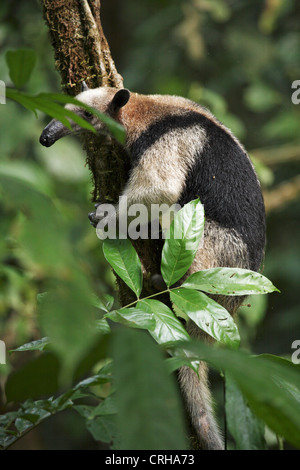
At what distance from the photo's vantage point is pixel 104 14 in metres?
9.27

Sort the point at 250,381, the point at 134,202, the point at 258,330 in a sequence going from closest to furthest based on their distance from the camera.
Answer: the point at 250,381 → the point at 134,202 → the point at 258,330

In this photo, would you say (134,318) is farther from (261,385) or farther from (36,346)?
(261,385)

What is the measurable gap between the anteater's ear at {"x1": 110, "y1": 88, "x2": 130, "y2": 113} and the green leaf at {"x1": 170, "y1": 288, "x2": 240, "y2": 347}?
186cm

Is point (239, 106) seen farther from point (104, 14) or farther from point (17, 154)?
point (17, 154)

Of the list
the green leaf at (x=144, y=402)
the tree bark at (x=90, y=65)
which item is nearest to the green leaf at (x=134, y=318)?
the green leaf at (x=144, y=402)

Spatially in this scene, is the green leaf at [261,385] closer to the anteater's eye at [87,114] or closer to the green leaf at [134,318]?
the green leaf at [134,318]

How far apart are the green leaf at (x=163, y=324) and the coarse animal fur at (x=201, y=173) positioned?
146 centimetres

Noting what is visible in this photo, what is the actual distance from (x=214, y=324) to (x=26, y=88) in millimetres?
4712

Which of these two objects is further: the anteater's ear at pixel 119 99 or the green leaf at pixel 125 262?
the anteater's ear at pixel 119 99

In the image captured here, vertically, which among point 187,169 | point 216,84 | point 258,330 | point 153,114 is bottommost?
point 258,330

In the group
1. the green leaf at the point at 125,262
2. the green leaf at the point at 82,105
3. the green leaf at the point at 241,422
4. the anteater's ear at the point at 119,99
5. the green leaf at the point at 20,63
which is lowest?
the green leaf at the point at 241,422

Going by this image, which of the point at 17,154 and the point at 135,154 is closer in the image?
the point at 135,154

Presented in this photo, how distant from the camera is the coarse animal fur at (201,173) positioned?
3.31m
